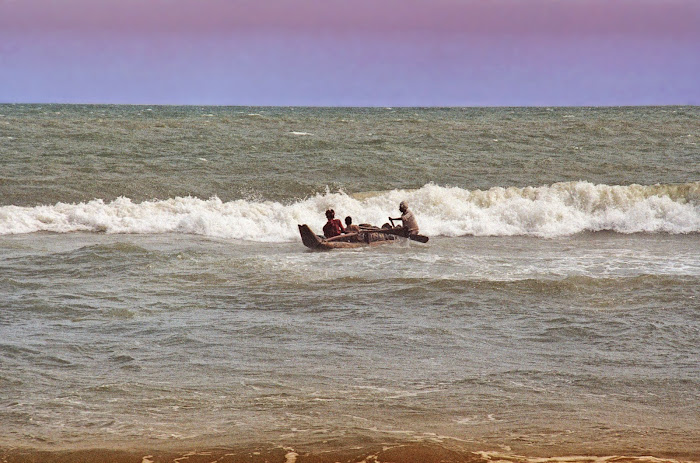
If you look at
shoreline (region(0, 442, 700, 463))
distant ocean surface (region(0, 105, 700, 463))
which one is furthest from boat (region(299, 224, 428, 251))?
shoreline (region(0, 442, 700, 463))

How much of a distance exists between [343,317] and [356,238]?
6.08 m

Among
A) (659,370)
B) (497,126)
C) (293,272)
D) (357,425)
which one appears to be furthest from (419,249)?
(497,126)

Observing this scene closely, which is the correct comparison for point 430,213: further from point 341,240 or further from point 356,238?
point 341,240

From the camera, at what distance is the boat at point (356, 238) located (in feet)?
51.2

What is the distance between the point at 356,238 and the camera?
625 inches

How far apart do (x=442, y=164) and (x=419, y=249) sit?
1130 cm

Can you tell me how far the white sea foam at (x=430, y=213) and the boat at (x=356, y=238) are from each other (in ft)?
7.86

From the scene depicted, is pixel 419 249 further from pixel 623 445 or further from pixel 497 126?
pixel 497 126

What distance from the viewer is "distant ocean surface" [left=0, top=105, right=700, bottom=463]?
6047mm

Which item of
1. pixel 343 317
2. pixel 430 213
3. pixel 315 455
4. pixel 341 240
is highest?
pixel 430 213

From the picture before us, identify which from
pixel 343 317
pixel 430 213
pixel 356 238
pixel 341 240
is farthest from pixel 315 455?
pixel 430 213

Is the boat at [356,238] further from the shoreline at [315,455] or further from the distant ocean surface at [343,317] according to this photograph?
the shoreline at [315,455]

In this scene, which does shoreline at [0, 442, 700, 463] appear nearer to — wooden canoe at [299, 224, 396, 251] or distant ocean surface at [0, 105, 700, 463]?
distant ocean surface at [0, 105, 700, 463]

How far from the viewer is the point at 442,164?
26750 millimetres
